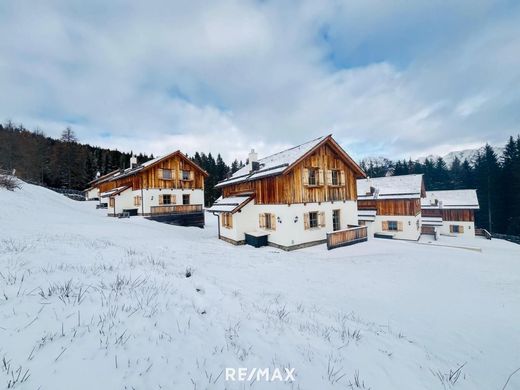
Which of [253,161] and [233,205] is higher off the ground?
[253,161]

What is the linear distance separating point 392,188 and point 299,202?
2107 cm

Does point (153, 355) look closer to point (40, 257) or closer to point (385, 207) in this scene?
point (40, 257)

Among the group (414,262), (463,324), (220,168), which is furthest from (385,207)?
(220,168)

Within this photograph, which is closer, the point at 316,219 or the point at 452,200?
the point at 316,219

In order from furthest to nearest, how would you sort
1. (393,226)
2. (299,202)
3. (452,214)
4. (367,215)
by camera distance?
1. (452,214)
2. (393,226)
3. (367,215)
4. (299,202)

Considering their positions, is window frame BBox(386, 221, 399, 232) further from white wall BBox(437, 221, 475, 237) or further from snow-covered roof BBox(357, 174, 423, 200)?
white wall BBox(437, 221, 475, 237)

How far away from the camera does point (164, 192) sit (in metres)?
27.6

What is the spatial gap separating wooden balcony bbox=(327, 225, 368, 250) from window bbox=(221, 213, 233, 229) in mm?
8489

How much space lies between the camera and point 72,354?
283 centimetres

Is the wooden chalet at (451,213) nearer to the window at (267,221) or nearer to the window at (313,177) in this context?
the window at (313,177)

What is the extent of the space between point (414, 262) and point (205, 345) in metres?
12.4

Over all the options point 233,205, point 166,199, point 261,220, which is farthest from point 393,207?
point 166,199

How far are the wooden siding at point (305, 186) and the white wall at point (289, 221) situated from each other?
1.70 feet

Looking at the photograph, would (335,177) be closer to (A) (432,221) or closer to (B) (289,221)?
(B) (289,221)
